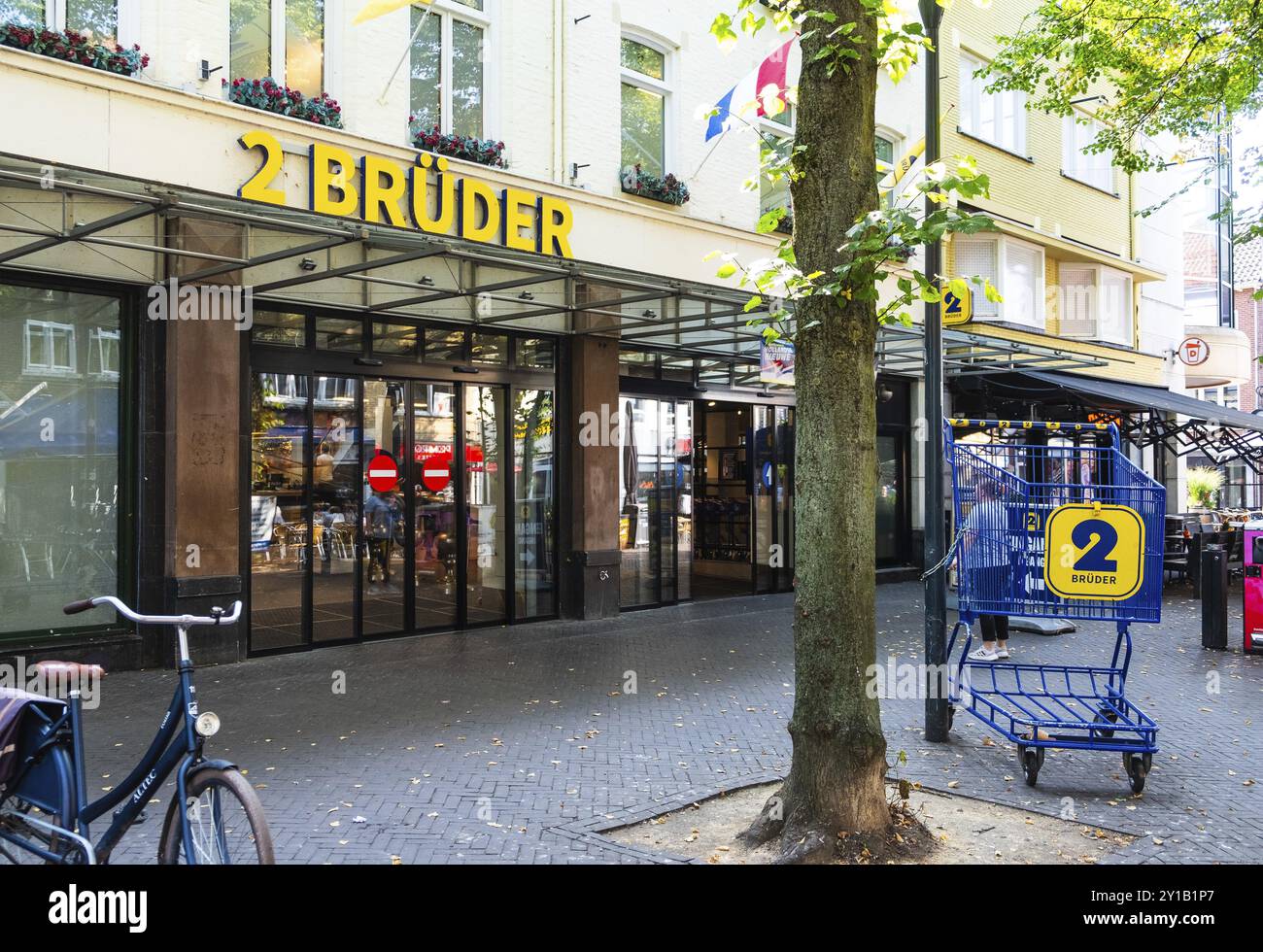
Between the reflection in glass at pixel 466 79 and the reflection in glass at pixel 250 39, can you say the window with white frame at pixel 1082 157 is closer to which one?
the reflection in glass at pixel 466 79

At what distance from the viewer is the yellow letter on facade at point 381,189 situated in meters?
9.73

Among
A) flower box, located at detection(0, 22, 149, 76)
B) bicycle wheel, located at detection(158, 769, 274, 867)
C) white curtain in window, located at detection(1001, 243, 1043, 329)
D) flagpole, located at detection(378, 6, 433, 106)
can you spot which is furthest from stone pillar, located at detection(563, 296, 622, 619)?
white curtain in window, located at detection(1001, 243, 1043, 329)

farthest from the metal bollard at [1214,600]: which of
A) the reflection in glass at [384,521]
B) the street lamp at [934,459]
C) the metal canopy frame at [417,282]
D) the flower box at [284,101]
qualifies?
the flower box at [284,101]

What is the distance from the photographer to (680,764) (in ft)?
21.1

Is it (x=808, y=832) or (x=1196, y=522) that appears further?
(x=1196, y=522)

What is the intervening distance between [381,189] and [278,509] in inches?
134

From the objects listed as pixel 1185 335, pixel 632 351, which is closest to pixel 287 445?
pixel 632 351

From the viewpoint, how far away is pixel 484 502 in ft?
40.1

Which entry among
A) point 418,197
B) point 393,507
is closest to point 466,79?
point 418,197

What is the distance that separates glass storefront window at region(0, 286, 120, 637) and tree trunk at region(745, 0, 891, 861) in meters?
7.01

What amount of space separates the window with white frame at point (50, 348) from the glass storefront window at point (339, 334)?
235 centimetres

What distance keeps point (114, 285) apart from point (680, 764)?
6783 mm

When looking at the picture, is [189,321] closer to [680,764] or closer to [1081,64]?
[680,764]

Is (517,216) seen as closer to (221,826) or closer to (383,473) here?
(383,473)
